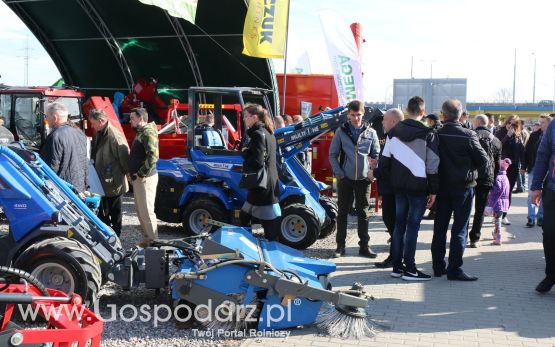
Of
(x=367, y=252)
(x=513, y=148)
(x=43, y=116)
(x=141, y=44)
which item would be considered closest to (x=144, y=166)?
(x=367, y=252)

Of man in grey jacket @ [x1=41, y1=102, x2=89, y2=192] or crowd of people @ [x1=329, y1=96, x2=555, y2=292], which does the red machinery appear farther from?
crowd of people @ [x1=329, y1=96, x2=555, y2=292]

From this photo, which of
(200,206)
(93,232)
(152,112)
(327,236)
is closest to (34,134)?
(152,112)

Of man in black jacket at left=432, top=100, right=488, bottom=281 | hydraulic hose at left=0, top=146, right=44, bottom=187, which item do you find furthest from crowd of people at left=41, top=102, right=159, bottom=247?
man in black jacket at left=432, top=100, right=488, bottom=281

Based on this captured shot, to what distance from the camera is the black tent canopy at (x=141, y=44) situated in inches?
699

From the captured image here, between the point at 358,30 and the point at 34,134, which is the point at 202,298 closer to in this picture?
the point at 34,134

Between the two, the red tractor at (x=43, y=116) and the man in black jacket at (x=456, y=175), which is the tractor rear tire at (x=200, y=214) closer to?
the man in black jacket at (x=456, y=175)

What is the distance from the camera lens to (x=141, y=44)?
19.7m

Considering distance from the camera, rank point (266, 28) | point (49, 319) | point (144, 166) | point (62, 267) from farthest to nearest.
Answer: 1. point (266, 28)
2. point (144, 166)
3. point (62, 267)
4. point (49, 319)

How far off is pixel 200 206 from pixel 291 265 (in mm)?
3630

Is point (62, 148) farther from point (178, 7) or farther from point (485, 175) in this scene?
point (178, 7)

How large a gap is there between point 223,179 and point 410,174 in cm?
317

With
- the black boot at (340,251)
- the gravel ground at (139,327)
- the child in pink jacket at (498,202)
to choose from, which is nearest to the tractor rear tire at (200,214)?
the black boot at (340,251)

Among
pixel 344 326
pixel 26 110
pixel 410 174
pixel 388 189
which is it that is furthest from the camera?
pixel 26 110

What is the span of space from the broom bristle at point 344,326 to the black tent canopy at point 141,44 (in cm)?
1312
